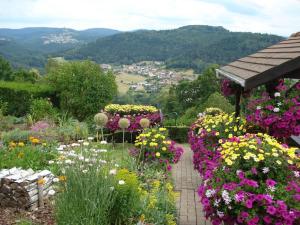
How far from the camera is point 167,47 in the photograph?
73688 millimetres

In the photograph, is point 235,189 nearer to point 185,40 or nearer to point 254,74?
point 254,74

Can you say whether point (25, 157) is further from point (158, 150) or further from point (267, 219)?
point (267, 219)

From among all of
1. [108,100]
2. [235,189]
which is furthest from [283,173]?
[108,100]

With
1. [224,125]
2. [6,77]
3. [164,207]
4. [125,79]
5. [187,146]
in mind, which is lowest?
[125,79]

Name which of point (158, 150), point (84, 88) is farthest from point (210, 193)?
point (84, 88)

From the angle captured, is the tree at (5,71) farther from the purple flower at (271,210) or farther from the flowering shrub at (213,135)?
the purple flower at (271,210)

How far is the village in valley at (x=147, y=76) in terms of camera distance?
54.6m

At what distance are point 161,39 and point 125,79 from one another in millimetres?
15914

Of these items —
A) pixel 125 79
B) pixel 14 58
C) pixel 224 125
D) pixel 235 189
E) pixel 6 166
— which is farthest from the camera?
pixel 14 58

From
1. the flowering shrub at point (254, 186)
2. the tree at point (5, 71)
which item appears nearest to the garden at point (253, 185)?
the flowering shrub at point (254, 186)

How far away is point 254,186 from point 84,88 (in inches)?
509

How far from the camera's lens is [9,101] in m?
16.2

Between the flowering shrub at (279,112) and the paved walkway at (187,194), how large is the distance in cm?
171

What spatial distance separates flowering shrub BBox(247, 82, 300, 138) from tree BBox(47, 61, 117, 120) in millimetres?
11353
